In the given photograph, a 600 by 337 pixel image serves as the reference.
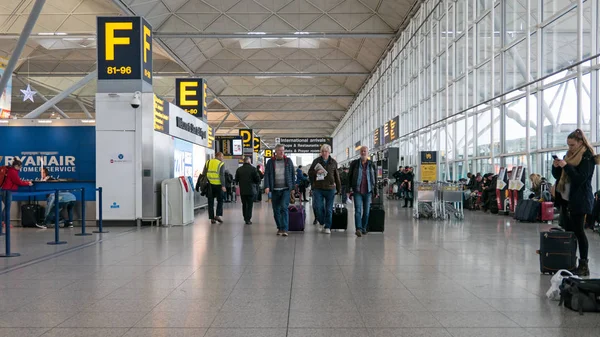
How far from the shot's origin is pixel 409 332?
3973 mm

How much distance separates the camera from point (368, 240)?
9.77 m

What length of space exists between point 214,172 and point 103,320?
9695 mm

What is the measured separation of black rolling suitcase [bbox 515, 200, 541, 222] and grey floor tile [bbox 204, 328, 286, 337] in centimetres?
1159

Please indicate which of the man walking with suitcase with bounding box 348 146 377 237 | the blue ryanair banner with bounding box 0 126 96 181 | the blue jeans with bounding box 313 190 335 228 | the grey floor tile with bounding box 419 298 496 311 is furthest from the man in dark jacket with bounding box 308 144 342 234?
the blue ryanair banner with bounding box 0 126 96 181

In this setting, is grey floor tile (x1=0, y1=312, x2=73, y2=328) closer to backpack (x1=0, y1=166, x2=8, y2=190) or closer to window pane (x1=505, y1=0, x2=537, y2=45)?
backpack (x1=0, y1=166, x2=8, y2=190)

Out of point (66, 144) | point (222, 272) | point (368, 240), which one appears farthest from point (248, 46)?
point (222, 272)

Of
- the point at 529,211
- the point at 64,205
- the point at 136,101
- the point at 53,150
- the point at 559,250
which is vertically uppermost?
the point at 136,101

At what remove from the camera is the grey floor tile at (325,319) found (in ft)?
13.6

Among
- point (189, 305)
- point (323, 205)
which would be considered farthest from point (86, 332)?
point (323, 205)

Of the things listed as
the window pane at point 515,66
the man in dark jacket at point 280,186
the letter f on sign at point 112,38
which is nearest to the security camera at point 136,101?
the letter f on sign at point 112,38

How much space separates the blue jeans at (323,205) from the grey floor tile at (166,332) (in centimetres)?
681

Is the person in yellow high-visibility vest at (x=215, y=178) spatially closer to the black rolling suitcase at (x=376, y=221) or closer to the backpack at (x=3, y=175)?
the black rolling suitcase at (x=376, y=221)

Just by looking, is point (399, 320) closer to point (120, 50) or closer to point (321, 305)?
point (321, 305)

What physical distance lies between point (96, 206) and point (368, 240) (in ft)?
23.1
